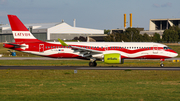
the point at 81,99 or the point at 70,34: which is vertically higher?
the point at 70,34

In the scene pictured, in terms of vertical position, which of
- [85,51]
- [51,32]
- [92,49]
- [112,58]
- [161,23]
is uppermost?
[161,23]

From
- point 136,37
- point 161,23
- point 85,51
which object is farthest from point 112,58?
point 161,23

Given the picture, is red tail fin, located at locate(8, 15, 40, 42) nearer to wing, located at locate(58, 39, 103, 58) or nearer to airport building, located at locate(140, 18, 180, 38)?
wing, located at locate(58, 39, 103, 58)

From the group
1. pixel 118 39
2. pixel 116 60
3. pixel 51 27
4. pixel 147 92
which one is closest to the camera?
pixel 147 92

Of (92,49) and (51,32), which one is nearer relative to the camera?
(92,49)

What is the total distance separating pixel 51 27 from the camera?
15600 centimetres

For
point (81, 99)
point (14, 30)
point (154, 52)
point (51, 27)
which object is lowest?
point (81, 99)

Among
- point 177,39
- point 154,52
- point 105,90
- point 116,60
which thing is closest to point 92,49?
point 116,60

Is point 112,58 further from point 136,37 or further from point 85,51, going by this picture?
point 136,37

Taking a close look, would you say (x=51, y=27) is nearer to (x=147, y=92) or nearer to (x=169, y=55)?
(x=169, y=55)

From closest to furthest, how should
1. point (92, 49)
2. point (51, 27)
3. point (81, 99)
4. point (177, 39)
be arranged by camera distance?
1. point (81, 99)
2. point (92, 49)
3. point (177, 39)
4. point (51, 27)

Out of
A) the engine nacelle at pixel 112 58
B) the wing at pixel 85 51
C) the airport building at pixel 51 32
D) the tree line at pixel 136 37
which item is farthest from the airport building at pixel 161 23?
the engine nacelle at pixel 112 58

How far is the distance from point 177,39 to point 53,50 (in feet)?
315

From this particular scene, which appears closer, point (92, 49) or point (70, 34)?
point (92, 49)
